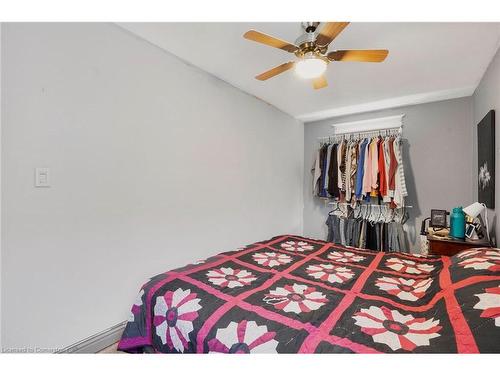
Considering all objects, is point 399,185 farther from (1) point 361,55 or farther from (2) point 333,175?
(1) point 361,55

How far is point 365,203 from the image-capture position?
3.32m

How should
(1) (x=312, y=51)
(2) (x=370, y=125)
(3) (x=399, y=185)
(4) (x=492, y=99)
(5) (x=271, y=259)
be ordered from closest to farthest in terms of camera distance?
(1) (x=312, y=51) → (5) (x=271, y=259) → (4) (x=492, y=99) → (3) (x=399, y=185) → (2) (x=370, y=125)

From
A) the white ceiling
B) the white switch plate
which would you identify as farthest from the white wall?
the white ceiling

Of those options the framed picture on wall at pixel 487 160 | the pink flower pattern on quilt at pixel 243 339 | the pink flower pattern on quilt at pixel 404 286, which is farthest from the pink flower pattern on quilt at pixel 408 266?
the pink flower pattern on quilt at pixel 243 339

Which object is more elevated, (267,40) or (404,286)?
(267,40)

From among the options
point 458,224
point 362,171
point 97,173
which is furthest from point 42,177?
point 362,171

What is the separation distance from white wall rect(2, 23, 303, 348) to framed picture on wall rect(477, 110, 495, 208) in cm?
222

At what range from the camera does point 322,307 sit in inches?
→ 44.3

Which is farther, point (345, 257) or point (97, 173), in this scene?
point (345, 257)

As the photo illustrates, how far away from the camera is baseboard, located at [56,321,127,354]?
151 centimetres

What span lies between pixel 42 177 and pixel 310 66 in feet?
5.47

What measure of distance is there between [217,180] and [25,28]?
1.66 m
